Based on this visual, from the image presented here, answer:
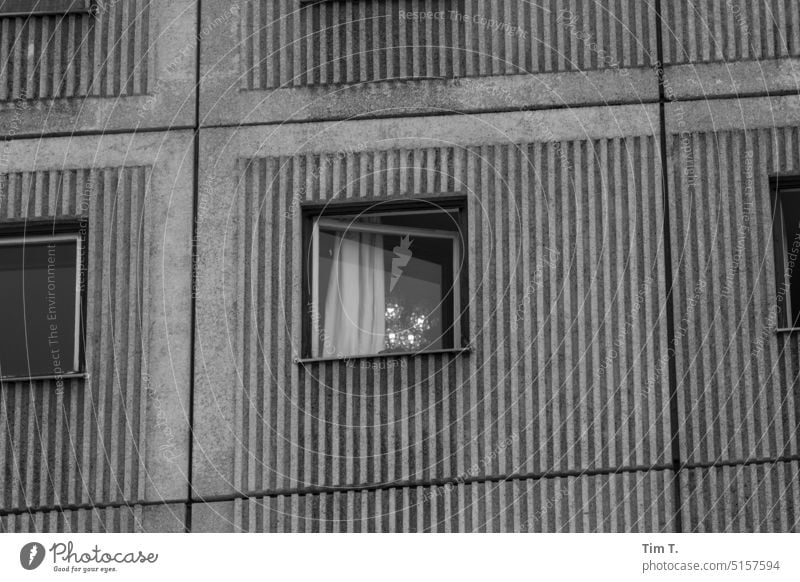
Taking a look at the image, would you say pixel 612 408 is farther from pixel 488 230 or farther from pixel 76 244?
pixel 76 244

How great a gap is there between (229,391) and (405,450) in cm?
167

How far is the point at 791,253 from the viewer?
18.5m

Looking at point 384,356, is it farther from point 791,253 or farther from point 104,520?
point 791,253

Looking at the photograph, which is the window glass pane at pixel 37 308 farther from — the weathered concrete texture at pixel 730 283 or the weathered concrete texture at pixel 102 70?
the weathered concrete texture at pixel 730 283

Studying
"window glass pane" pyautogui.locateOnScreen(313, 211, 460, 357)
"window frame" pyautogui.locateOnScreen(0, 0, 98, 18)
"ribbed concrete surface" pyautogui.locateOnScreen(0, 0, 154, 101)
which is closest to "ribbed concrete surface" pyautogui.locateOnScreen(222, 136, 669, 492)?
"window glass pane" pyautogui.locateOnScreen(313, 211, 460, 357)

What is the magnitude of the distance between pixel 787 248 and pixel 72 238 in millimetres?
6444

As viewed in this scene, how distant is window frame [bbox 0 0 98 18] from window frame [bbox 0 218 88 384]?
1.98 metres

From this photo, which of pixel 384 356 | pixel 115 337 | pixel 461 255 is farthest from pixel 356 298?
pixel 115 337

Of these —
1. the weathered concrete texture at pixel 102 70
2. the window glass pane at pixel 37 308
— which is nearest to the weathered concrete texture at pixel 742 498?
the window glass pane at pixel 37 308

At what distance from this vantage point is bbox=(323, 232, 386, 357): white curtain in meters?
18.9

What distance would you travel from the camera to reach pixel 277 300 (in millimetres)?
18797

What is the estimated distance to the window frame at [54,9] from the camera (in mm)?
19688

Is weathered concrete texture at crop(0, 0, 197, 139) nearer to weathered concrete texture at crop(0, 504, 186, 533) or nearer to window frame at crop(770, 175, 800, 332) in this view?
weathered concrete texture at crop(0, 504, 186, 533)

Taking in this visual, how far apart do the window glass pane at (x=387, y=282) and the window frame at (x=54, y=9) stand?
306cm
